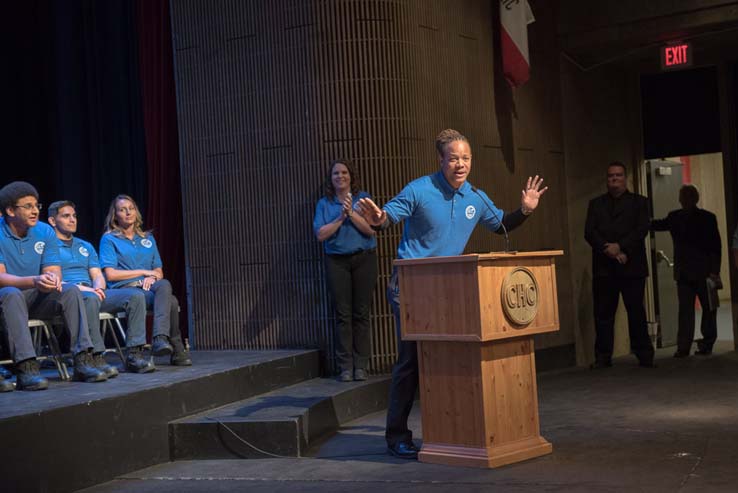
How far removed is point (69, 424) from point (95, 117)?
4.63 m

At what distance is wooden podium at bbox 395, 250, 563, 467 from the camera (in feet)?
13.9

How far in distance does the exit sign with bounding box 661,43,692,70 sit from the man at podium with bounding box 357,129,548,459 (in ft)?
13.0

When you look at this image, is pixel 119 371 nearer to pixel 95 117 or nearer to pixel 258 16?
pixel 258 16

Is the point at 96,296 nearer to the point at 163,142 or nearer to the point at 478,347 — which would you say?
the point at 478,347

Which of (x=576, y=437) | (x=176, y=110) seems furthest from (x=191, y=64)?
(x=576, y=437)

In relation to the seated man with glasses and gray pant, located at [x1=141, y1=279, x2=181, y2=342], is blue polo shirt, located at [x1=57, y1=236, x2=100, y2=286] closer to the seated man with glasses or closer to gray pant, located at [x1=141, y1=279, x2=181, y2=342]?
gray pant, located at [x1=141, y1=279, x2=181, y2=342]

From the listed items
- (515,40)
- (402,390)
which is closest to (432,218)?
(402,390)

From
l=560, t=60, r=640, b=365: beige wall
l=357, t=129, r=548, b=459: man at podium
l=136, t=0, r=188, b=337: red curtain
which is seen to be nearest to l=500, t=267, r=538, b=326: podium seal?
l=357, t=129, r=548, b=459: man at podium

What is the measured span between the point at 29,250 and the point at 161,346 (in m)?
0.92

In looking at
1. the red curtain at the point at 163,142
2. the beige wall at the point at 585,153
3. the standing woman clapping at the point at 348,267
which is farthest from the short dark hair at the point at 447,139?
the beige wall at the point at 585,153

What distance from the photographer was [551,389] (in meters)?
6.70

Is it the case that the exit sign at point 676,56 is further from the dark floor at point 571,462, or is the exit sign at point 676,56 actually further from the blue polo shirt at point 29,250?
the blue polo shirt at point 29,250

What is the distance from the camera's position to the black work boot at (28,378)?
4859 mm

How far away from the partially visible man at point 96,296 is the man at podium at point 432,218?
5.65 feet
